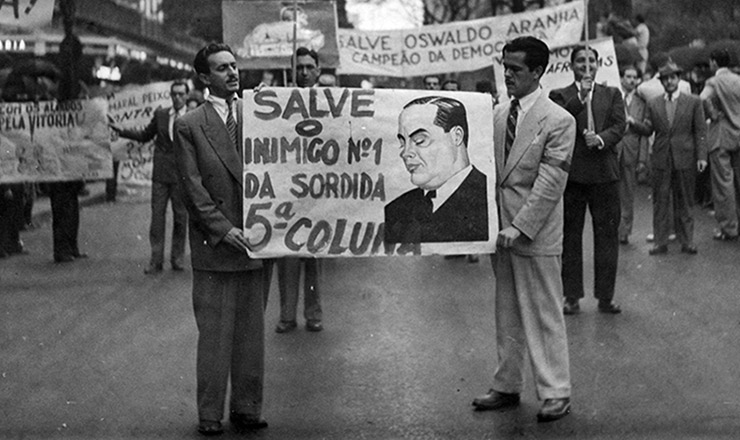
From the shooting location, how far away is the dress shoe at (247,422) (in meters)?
6.77

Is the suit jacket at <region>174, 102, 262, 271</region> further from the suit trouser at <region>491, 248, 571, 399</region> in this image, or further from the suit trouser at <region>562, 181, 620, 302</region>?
the suit trouser at <region>562, 181, 620, 302</region>

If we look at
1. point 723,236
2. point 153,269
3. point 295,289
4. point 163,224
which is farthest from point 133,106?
point 295,289

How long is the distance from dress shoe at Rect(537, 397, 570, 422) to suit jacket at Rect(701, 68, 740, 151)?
30.7ft

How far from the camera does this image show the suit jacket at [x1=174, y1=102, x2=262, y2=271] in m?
6.58

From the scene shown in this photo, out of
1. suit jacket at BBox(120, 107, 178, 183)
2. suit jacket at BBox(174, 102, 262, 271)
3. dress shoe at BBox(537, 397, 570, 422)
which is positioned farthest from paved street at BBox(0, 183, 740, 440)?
suit jacket at BBox(120, 107, 178, 183)

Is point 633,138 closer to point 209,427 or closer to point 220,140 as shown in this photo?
point 220,140

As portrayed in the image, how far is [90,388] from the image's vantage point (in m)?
7.80

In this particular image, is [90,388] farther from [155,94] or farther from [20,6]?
[155,94]

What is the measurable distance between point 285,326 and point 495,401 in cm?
288

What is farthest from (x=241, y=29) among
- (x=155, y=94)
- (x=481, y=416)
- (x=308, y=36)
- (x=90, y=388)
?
(x=481, y=416)

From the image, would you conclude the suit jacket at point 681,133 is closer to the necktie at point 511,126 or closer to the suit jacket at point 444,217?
the necktie at point 511,126

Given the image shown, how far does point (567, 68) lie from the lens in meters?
14.9

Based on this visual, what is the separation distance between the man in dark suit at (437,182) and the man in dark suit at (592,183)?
3.30 meters

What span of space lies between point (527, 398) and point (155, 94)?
11342 millimetres
